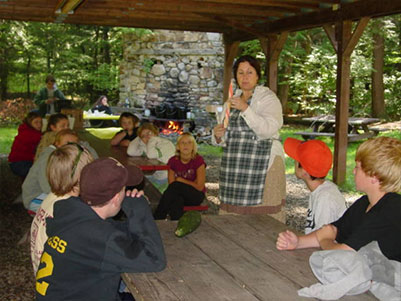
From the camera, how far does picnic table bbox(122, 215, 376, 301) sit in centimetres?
180

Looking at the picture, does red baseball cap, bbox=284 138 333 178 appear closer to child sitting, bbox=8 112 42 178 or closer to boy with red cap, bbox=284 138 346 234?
boy with red cap, bbox=284 138 346 234

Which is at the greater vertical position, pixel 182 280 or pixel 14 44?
pixel 14 44

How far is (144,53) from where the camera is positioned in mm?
17469

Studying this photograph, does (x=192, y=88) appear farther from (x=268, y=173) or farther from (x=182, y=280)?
(x=182, y=280)

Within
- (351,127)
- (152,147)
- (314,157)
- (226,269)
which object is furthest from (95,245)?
(351,127)

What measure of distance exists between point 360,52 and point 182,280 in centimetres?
1661

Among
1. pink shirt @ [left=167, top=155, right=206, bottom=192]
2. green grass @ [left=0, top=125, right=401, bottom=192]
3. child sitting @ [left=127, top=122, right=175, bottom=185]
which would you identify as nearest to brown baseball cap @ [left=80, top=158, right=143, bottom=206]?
pink shirt @ [left=167, top=155, right=206, bottom=192]

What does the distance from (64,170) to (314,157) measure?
1.24m

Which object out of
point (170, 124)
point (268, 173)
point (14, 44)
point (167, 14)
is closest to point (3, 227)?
point (268, 173)

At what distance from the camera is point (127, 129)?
6.62m

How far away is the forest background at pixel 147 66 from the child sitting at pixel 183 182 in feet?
40.1

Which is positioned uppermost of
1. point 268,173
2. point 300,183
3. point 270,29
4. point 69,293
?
point 270,29

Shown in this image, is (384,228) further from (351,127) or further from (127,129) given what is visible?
(351,127)

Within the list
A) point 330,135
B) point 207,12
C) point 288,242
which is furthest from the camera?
point 330,135
